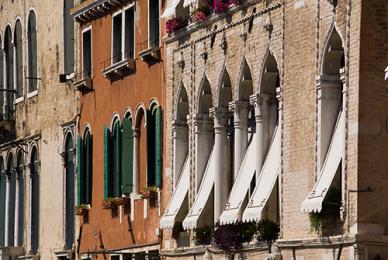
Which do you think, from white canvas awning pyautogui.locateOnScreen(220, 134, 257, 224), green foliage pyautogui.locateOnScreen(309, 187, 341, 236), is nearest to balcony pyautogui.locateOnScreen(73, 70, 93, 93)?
white canvas awning pyautogui.locateOnScreen(220, 134, 257, 224)

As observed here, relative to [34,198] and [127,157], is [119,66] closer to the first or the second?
[127,157]

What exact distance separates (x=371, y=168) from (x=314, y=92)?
2.15 metres

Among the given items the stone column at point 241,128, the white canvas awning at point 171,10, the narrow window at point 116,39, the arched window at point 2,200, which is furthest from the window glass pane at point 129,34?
the arched window at point 2,200

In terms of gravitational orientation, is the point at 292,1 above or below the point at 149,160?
above

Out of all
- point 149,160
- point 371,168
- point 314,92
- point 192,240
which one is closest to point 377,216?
point 371,168

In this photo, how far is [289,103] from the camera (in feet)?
109

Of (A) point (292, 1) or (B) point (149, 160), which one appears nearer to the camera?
(A) point (292, 1)

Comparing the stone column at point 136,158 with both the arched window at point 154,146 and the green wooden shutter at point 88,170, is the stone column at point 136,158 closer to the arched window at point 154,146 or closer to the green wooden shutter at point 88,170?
the arched window at point 154,146

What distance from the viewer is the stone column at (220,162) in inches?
1446

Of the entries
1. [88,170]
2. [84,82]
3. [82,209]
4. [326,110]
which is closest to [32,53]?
[84,82]

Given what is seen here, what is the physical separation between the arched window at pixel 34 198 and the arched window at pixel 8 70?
247 centimetres

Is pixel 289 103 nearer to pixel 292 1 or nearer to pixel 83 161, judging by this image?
pixel 292 1

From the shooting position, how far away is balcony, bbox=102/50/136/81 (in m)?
41.7

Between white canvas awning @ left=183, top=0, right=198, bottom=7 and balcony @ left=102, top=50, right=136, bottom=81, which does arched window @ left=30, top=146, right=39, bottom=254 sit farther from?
white canvas awning @ left=183, top=0, right=198, bottom=7
